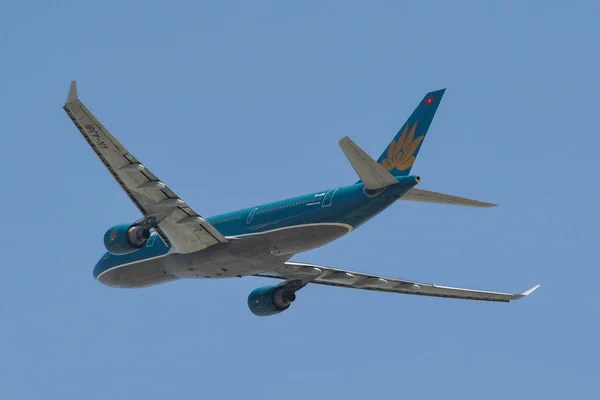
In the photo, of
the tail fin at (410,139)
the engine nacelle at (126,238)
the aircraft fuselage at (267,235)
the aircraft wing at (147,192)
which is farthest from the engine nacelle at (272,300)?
the tail fin at (410,139)

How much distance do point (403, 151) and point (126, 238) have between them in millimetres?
11562

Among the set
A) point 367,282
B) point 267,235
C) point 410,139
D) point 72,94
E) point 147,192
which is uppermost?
point 72,94

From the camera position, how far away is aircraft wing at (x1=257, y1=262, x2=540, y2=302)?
54562mm

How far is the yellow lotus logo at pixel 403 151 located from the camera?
4691 centimetres

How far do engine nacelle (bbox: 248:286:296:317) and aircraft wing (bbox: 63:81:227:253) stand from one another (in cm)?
582

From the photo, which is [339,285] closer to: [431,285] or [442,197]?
[431,285]

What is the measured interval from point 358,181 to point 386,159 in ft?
6.16

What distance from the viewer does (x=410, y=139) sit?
47.1 metres

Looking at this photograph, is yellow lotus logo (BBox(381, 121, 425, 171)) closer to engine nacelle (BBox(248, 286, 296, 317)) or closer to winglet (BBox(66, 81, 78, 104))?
engine nacelle (BBox(248, 286, 296, 317))

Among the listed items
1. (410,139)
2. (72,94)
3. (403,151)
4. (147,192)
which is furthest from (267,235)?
(72,94)

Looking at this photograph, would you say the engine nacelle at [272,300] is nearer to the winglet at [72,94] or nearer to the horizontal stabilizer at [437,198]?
the horizontal stabilizer at [437,198]

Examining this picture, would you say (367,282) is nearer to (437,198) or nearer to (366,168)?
(437,198)

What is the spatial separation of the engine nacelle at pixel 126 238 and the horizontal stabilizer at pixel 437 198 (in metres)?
10.6

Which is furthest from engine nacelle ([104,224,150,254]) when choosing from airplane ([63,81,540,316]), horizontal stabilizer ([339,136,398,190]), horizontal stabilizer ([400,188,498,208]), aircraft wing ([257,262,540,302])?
horizontal stabilizer ([400,188,498,208])
